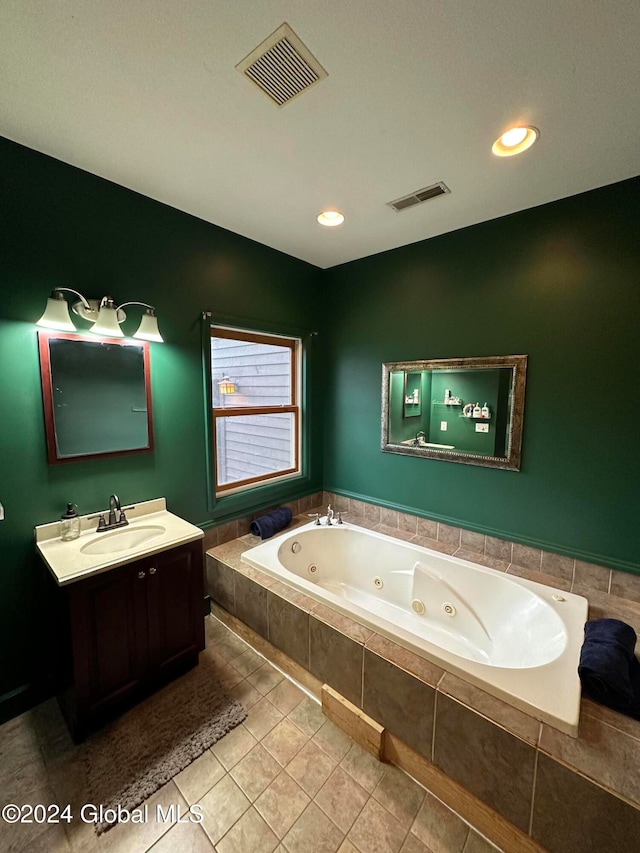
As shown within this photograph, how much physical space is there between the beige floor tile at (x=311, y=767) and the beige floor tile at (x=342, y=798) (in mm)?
24

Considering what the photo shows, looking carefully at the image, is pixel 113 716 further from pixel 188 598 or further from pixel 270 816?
pixel 270 816

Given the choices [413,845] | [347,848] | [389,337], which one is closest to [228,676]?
[347,848]

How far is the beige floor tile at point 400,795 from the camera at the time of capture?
1283 millimetres

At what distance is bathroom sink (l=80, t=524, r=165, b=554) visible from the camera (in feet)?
5.74

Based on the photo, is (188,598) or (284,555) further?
(284,555)

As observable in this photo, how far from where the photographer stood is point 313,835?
1.21 meters

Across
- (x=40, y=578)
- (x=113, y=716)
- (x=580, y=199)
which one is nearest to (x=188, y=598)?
(x=113, y=716)

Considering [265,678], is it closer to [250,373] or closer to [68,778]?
[68,778]

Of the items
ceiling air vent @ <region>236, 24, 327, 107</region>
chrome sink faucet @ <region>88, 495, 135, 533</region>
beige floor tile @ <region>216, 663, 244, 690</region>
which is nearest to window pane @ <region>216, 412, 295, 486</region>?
chrome sink faucet @ <region>88, 495, 135, 533</region>

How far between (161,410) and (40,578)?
106cm

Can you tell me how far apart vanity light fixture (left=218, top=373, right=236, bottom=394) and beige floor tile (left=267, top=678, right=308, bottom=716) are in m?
1.92

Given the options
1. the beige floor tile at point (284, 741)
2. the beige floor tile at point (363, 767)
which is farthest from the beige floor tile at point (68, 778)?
the beige floor tile at point (363, 767)

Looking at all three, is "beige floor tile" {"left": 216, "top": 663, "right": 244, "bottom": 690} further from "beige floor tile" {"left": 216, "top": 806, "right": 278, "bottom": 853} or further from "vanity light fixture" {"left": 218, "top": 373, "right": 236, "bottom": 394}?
"vanity light fixture" {"left": 218, "top": 373, "right": 236, "bottom": 394}

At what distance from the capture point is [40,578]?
169 centimetres
